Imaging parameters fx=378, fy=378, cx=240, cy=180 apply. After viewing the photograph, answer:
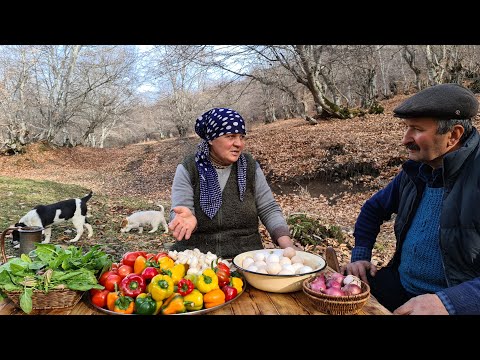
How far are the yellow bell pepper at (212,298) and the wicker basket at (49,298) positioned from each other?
1.46 feet

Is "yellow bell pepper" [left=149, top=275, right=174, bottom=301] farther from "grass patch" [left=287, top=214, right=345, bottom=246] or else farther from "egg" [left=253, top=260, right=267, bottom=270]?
"grass patch" [left=287, top=214, right=345, bottom=246]

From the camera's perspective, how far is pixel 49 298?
1.25 meters

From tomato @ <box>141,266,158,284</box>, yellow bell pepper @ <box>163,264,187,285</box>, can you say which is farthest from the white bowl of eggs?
tomato @ <box>141,266,158,284</box>

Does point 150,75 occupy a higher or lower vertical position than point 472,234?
higher

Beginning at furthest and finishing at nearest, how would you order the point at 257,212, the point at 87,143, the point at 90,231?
the point at 87,143
the point at 90,231
the point at 257,212

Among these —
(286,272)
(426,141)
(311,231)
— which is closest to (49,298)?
(286,272)

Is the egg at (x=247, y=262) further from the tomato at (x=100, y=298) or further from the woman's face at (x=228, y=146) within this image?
the woman's face at (x=228, y=146)

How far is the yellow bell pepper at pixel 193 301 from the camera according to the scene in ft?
4.10

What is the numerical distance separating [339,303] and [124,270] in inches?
30.2


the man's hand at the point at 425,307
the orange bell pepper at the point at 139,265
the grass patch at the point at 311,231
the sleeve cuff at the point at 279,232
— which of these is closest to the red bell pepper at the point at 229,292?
the orange bell pepper at the point at 139,265

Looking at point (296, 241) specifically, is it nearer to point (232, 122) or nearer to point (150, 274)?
point (232, 122)
